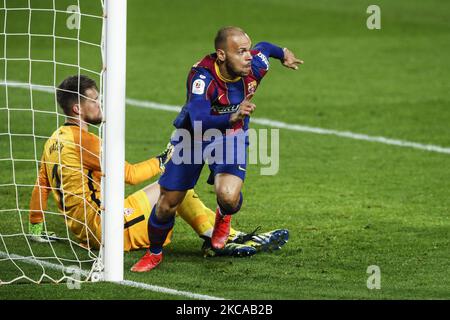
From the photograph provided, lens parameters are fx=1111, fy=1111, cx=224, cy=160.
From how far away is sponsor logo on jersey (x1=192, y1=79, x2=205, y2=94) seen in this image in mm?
7477

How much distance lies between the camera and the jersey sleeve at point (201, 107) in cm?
733

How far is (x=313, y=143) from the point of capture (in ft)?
40.7

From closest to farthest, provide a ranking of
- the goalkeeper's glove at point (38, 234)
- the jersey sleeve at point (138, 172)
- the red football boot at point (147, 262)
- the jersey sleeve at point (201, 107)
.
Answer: the jersey sleeve at point (201, 107) → the red football boot at point (147, 262) → the jersey sleeve at point (138, 172) → the goalkeeper's glove at point (38, 234)

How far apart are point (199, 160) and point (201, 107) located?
0.48 meters

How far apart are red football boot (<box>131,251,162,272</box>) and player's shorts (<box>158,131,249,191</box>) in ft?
1.59

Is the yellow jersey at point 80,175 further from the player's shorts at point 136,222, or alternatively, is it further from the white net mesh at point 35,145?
the player's shorts at point 136,222

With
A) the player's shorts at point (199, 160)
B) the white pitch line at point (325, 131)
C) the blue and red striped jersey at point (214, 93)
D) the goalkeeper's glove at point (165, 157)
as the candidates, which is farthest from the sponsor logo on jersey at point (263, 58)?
the white pitch line at point (325, 131)

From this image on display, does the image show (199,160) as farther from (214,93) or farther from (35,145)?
(35,145)

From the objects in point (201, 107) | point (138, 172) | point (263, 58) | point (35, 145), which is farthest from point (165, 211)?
point (35, 145)

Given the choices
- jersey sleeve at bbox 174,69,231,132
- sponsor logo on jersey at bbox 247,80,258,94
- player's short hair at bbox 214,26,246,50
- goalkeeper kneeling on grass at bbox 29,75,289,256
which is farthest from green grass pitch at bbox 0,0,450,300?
player's short hair at bbox 214,26,246,50

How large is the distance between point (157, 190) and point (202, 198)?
1.79 metres

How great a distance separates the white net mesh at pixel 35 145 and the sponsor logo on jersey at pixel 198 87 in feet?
2.07

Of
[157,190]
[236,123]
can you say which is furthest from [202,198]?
[236,123]

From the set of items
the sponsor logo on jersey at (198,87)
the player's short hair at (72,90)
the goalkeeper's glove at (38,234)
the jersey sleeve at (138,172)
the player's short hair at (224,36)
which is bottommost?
the goalkeeper's glove at (38,234)
